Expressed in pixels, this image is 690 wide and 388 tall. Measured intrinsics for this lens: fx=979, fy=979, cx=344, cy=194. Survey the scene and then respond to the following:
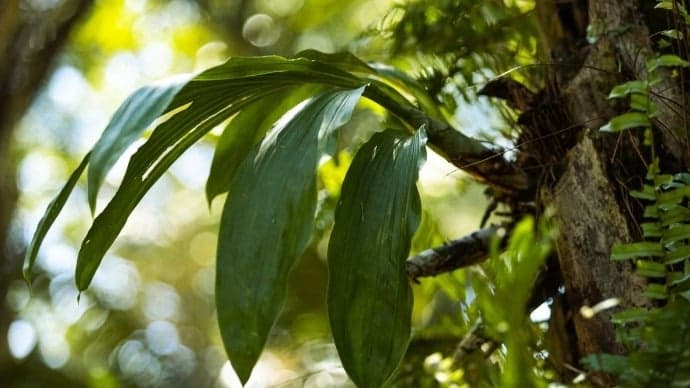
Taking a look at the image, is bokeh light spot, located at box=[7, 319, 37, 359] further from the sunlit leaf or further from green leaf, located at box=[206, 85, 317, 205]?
the sunlit leaf

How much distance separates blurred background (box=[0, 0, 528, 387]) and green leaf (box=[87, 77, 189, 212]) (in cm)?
85

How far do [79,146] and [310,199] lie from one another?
8.06 ft

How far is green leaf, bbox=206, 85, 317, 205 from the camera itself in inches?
35.1

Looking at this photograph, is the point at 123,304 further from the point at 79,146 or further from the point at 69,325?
the point at 79,146

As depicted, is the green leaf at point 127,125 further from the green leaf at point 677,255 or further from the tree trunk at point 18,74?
the tree trunk at point 18,74

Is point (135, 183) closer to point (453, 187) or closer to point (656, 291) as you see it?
point (656, 291)

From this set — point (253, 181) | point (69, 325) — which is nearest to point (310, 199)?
point (253, 181)

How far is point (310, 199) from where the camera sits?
0.70 metres

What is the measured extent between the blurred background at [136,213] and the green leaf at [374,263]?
792 mm

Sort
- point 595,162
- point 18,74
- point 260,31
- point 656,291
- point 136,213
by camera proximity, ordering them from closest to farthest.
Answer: point 656,291, point 595,162, point 18,74, point 260,31, point 136,213

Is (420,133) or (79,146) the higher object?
(79,146)

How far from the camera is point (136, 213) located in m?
3.15

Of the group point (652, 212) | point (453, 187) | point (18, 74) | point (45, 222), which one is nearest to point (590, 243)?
point (652, 212)

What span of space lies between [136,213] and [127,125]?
8.29 feet
